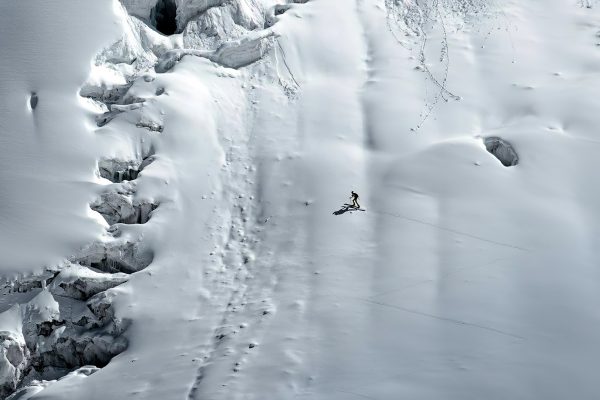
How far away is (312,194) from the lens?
2136 cm

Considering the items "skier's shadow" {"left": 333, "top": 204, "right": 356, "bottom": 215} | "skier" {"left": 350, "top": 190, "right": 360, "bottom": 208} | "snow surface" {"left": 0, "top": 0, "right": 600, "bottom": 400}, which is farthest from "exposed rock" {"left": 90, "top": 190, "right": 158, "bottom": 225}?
"skier" {"left": 350, "top": 190, "right": 360, "bottom": 208}

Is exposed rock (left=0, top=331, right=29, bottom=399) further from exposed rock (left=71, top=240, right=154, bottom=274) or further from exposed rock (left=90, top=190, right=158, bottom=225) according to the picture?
exposed rock (left=90, top=190, right=158, bottom=225)

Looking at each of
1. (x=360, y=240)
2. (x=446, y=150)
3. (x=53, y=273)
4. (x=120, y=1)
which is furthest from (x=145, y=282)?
(x=120, y=1)

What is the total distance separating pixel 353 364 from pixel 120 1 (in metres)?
14.6

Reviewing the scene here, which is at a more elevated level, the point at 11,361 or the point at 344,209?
the point at 344,209

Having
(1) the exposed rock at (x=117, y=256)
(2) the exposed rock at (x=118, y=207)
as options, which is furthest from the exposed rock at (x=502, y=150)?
(1) the exposed rock at (x=117, y=256)

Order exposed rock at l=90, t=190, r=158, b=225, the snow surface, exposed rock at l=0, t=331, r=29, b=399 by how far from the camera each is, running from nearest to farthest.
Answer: the snow surface < exposed rock at l=0, t=331, r=29, b=399 < exposed rock at l=90, t=190, r=158, b=225

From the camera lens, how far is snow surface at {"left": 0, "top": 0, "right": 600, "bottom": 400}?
1697 centimetres

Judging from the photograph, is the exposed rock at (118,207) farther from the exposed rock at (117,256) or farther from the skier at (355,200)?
the skier at (355,200)

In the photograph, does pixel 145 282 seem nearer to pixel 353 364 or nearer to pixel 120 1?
pixel 353 364

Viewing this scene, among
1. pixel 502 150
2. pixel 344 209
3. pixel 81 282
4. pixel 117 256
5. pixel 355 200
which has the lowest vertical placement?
pixel 81 282

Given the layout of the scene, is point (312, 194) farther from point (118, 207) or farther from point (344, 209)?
point (118, 207)

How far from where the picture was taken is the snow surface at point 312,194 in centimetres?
1697

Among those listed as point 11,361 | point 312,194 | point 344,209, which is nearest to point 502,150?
point 344,209
